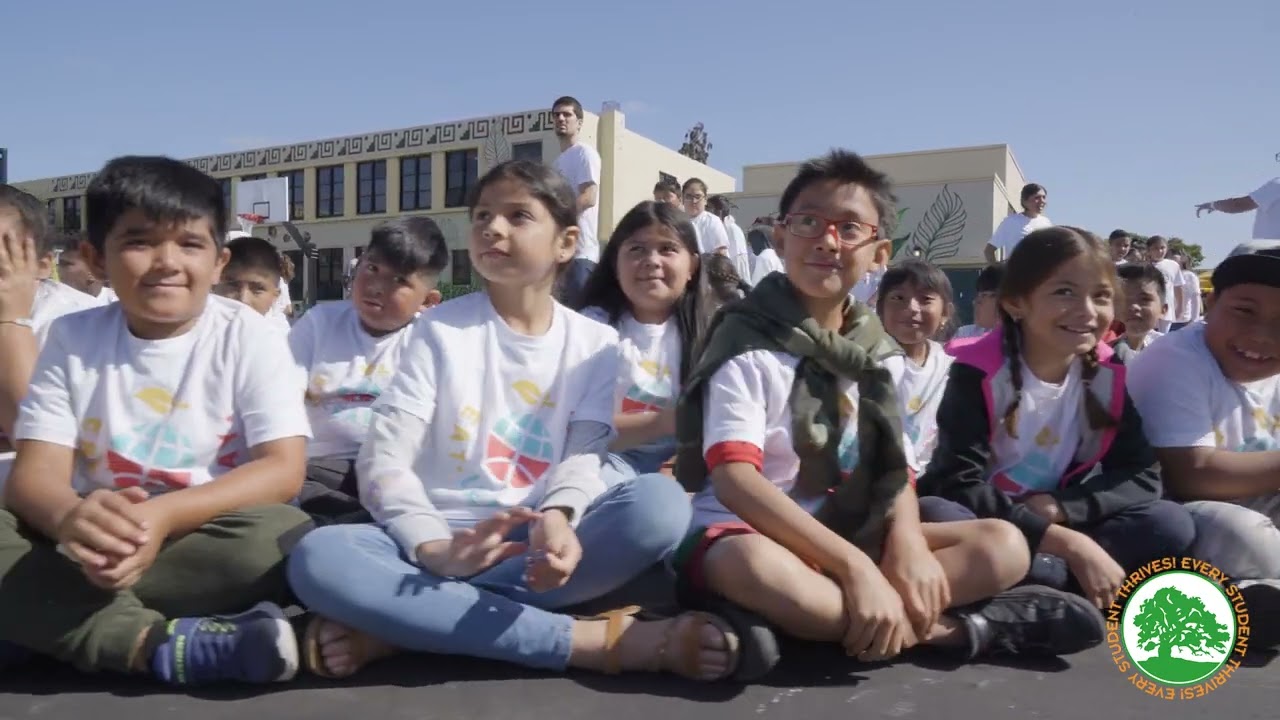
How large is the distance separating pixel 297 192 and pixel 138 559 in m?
31.1

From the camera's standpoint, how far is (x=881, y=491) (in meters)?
2.08

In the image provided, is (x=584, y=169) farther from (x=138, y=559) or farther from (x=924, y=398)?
(x=138, y=559)

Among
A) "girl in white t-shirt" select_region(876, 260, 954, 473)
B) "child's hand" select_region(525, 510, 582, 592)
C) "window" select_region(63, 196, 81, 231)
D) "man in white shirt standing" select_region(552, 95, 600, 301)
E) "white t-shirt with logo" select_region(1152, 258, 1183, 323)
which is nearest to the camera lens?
"child's hand" select_region(525, 510, 582, 592)

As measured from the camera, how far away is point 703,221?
809 cm

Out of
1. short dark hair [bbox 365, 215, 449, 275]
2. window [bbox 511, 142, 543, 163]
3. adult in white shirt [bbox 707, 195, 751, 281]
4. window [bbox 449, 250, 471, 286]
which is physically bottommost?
short dark hair [bbox 365, 215, 449, 275]

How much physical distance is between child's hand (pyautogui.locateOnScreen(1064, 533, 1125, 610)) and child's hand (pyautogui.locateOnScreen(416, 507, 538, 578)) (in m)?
1.37

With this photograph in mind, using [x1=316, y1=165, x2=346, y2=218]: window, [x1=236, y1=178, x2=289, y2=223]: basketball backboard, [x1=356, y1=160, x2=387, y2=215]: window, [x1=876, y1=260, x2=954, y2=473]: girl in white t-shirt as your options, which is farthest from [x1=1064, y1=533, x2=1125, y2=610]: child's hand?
[x1=316, y1=165, x2=346, y2=218]: window

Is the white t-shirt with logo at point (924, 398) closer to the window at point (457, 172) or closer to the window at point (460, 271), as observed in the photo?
the window at point (460, 271)

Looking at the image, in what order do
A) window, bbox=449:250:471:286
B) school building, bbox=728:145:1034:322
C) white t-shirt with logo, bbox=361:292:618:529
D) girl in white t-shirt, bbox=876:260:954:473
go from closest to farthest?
white t-shirt with logo, bbox=361:292:618:529, girl in white t-shirt, bbox=876:260:954:473, school building, bbox=728:145:1034:322, window, bbox=449:250:471:286

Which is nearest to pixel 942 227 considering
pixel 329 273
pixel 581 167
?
pixel 329 273

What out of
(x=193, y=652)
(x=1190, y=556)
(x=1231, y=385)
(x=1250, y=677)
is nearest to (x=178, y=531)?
(x=193, y=652)

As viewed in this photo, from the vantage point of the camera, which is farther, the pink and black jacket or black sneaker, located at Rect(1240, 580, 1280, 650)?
the pink and black jacket

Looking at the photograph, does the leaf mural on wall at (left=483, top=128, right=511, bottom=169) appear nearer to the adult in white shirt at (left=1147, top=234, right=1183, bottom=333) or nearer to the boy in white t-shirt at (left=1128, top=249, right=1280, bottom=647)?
the adult in white shirt at (left=1147, top=234, right=1183, bottom=333)

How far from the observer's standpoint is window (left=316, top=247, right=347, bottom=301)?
1148 inches
